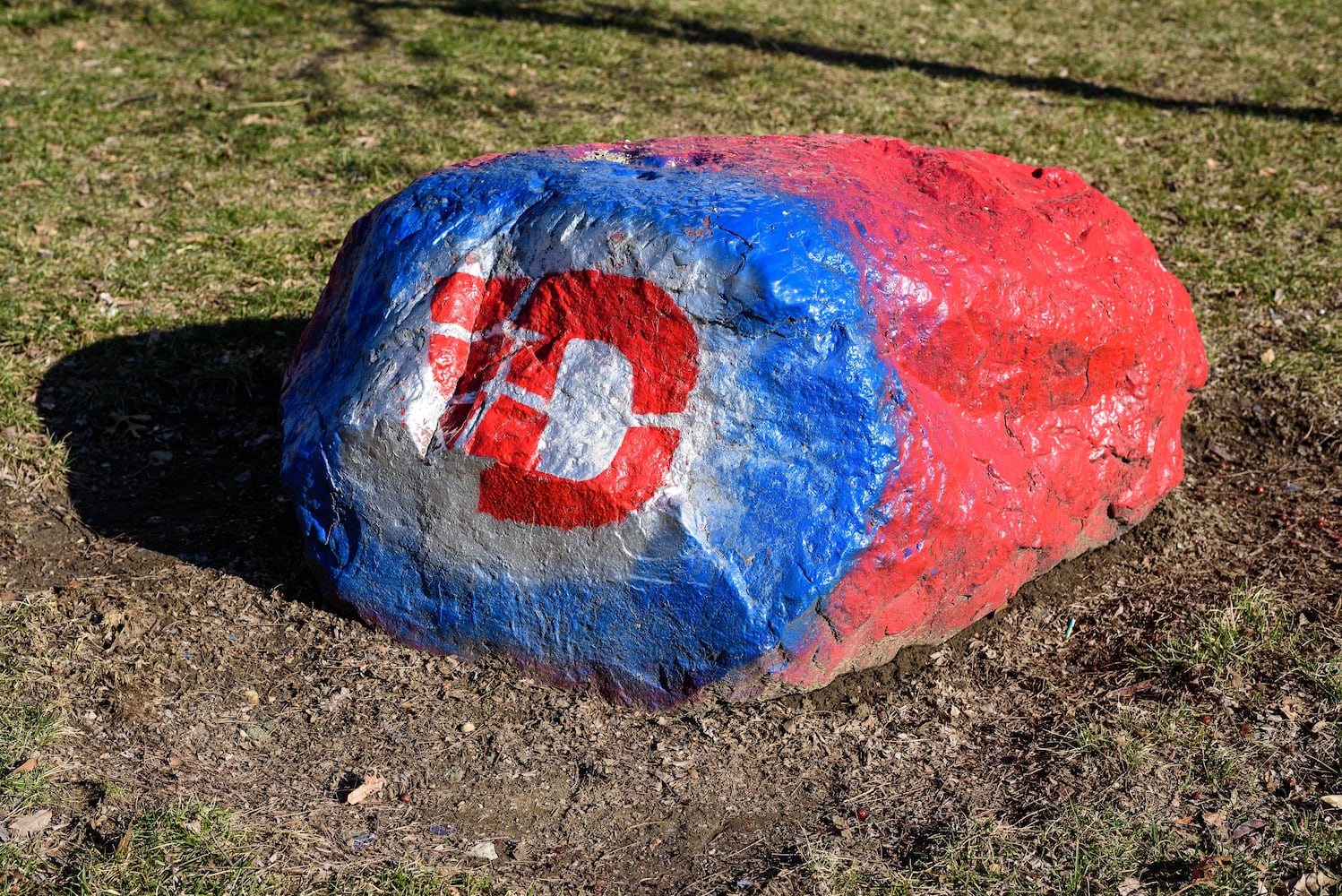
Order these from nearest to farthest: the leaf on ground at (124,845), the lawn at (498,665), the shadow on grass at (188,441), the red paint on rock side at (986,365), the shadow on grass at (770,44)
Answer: the leaf on ground at (124,845), the lawn at (498,665), the red paint on rock side at (986,365), the shadow on grass at (188,441), the shadow on grass at (770,44)

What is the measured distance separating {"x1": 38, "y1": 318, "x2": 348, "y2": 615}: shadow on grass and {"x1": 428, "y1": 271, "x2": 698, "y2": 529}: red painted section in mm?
833

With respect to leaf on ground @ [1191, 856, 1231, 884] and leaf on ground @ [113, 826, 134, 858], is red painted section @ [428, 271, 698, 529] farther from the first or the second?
leaf on ground @ [1191, 856, 1231, 884]

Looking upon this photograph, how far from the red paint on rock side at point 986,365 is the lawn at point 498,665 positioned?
28 centimetres

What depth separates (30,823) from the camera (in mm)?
2770

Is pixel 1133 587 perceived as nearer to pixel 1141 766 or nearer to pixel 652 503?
pixel 1141 766

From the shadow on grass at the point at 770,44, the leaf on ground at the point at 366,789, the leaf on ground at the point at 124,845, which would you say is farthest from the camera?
the shadow on grass at the point at 770,44

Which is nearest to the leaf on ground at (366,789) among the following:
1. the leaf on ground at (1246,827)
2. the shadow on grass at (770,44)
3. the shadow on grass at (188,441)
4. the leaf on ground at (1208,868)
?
the shadow on grass at (188,441)

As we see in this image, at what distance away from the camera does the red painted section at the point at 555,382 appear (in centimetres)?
299

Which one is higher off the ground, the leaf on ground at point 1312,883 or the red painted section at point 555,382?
the red painted section at point 555,382

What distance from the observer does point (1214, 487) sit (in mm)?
4266

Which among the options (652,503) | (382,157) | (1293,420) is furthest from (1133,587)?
(382,157)

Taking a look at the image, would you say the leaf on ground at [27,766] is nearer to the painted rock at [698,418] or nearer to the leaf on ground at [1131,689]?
the painted rock at [698,418]

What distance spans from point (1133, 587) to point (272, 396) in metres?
3.25

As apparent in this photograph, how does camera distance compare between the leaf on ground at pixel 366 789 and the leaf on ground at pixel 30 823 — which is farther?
the leaf on ground at pixel 366 789
